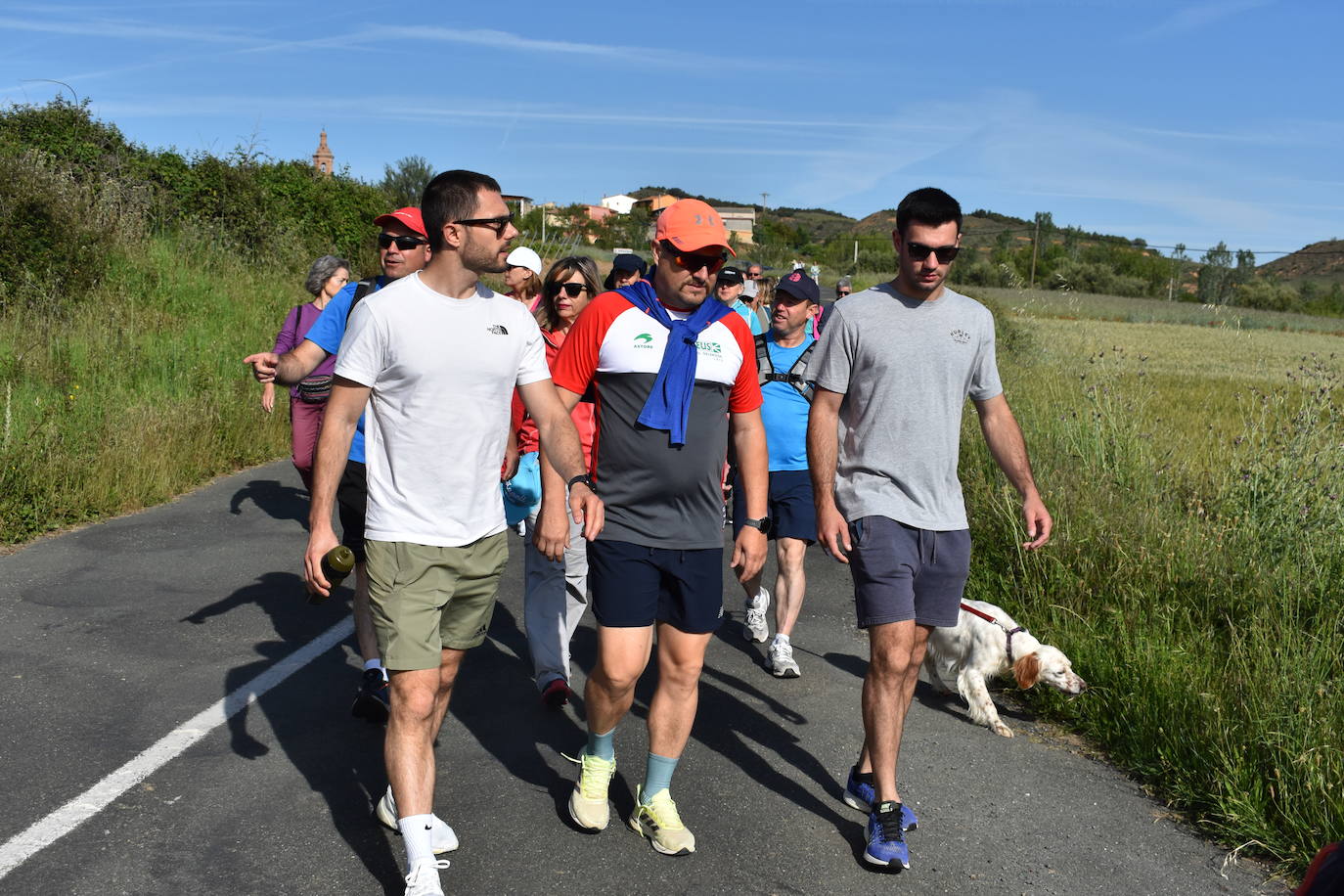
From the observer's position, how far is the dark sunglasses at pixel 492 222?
3748 millimetres

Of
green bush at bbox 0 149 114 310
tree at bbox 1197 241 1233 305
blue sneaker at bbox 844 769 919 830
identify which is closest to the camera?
blue sneaker at bbox 844 769 919 830

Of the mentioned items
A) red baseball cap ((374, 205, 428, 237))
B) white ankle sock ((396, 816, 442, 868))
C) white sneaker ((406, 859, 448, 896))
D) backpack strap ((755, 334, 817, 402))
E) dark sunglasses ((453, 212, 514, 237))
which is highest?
red baseball cap ((374, 205, 428, 237))

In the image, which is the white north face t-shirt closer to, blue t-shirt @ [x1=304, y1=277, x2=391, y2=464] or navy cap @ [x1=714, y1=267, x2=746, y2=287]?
blue t-shirt @ [x1=304, y1=277, x2=391, y2=464]

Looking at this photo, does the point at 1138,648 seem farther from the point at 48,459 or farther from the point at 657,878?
the point at 48,459

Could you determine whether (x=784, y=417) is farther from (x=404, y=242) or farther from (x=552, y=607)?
(x=404, y=242)

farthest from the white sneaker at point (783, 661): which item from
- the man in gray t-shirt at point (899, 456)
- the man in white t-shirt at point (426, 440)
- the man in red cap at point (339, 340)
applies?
the man in white t-shirt at point (426, 440)

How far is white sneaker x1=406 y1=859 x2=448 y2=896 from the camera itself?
11.3 feet

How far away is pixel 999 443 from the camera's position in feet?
15.3

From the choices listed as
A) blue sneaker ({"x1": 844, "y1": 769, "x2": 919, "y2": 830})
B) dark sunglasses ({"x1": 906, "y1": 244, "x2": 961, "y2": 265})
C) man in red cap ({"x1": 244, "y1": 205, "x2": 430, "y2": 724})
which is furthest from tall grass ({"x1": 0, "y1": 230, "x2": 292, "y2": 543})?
dark sunglasses ({"x1": 906, "y1": 244, "x2": 961, "y2": 265})

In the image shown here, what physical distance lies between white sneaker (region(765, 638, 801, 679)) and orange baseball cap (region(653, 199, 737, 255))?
2.69 m

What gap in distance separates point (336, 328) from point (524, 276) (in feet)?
7.07

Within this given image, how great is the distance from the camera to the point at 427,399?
371cm

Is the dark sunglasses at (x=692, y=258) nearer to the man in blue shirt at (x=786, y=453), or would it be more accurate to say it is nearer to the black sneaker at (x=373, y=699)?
the man in blue shirt at (x=786, y=453)

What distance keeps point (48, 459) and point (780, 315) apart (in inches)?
237
